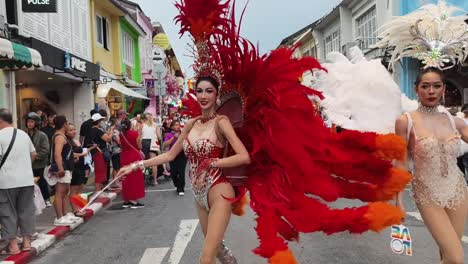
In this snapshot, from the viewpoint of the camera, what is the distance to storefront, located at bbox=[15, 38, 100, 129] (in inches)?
556

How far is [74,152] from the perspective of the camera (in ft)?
28.7

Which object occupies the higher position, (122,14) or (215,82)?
(122,14)

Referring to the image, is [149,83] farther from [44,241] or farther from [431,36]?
[431,36]

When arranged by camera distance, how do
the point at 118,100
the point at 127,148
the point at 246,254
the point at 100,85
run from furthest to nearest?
the point at 118,100 → the point at 100,85 → the point at 127,148 → the point at 246,254

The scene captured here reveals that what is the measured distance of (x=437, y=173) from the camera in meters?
3.87

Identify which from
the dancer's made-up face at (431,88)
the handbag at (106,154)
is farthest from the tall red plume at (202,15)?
the handbag at (106,154)

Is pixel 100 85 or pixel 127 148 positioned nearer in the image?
pixel 127 148

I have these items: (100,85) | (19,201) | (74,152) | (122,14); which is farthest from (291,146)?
(122,14)

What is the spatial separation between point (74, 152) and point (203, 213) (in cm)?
532

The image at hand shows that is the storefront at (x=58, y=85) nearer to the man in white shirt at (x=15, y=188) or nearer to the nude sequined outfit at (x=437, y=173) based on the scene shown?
the man in white shirt at (x=15, y=188)

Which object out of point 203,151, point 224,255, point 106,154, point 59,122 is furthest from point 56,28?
point 224,255

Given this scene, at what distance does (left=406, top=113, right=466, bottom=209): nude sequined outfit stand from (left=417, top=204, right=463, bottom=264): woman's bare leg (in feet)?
0.20

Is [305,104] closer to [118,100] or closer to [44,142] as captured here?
[44,142]

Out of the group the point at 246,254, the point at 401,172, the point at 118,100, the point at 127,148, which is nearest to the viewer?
the point at 401,172
